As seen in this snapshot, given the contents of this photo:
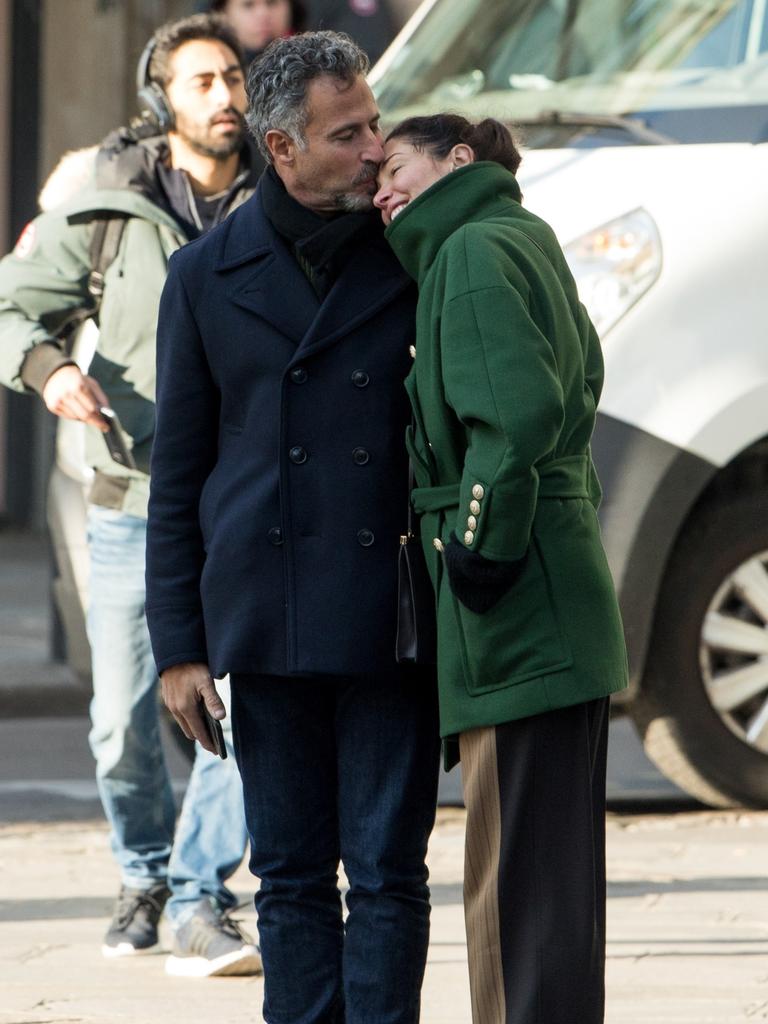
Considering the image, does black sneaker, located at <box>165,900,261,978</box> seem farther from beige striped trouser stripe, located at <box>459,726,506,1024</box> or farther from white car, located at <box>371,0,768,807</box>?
white car, located at <box>371,0,768,807</box>

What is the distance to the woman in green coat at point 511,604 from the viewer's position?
296 centimetres

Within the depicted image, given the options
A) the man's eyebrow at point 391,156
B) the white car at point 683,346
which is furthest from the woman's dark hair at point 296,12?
the man's eyebrow at point 391,156

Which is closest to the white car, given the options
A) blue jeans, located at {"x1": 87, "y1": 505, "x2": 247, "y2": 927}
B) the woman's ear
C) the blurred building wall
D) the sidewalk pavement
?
Result: the sidewalk pavement

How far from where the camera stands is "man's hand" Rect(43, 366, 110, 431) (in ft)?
14.3

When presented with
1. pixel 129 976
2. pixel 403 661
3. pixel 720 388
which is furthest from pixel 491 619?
pixel 720 388

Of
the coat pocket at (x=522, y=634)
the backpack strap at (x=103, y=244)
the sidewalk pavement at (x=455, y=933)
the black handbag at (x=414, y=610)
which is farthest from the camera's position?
the backpack strap at (x=103, y=244)

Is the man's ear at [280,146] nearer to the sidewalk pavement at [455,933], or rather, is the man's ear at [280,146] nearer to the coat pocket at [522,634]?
the coat pocket at [522,634]

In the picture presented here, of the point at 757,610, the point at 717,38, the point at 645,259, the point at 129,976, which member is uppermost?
the point at 717,38

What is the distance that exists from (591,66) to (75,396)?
8.31ft

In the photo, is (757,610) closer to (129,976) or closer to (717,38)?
(717,38)

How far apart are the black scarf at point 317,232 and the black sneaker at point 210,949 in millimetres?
1683

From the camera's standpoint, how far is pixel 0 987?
4316mm

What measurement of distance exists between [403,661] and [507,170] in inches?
29.3

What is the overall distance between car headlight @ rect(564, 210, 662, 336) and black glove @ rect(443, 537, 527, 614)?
2.72 m
